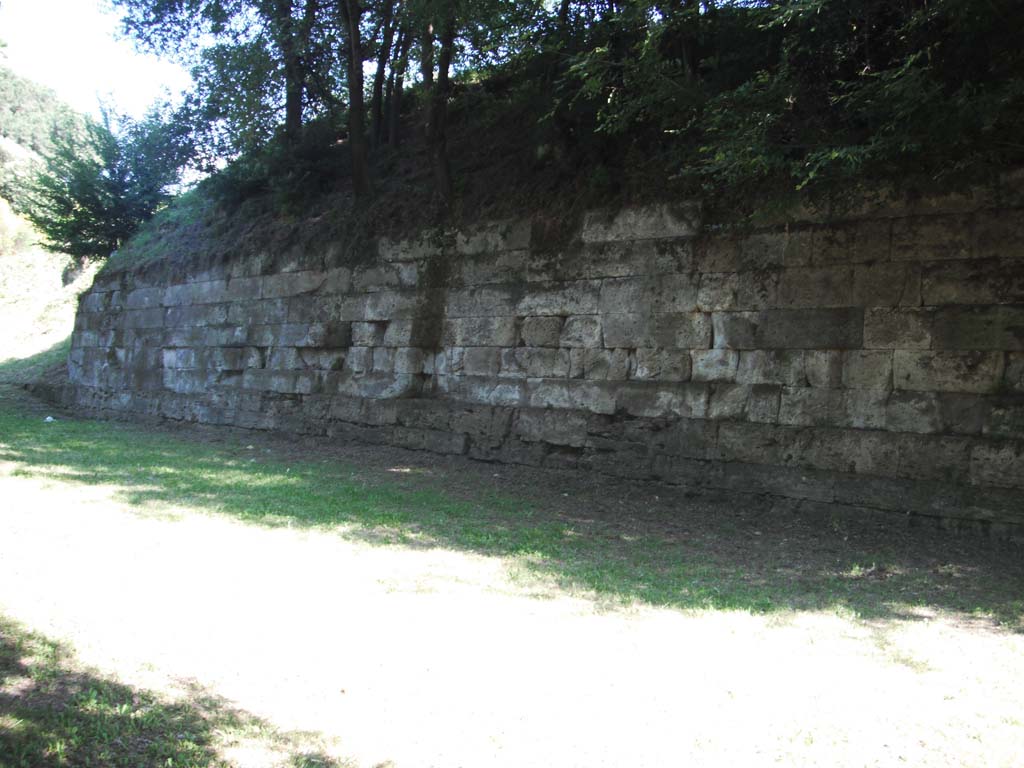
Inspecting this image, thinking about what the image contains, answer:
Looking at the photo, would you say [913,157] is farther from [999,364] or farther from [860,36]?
[999,364]

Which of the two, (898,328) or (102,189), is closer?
(898,328)

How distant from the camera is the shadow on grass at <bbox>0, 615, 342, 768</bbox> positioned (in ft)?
9.75

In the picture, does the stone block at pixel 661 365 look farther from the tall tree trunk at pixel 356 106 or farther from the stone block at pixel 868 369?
the tall tree trunk at pixel 356 106

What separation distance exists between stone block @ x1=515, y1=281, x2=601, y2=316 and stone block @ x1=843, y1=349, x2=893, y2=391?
2.87 meters

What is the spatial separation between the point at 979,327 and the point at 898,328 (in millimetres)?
634

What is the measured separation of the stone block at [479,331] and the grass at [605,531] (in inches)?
63.1

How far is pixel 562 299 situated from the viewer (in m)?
9.59

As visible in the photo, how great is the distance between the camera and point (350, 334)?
1202 cm

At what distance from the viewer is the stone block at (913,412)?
7.07m

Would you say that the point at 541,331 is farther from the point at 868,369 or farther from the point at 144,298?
the point at 144,298

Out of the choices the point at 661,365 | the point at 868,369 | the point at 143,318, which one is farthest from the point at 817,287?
the point at 143,318

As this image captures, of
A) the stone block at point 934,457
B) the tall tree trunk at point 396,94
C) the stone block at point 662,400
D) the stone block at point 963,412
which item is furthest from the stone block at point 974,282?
the tall tree trunk at point 396,94

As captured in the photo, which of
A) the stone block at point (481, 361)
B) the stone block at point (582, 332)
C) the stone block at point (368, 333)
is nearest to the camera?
the stone block at point (582, 332)

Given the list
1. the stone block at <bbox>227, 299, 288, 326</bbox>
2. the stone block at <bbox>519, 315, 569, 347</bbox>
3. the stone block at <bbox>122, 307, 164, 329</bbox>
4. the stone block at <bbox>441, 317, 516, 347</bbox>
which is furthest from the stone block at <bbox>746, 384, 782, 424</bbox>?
the stone block at <bbox>122, 307, 164, 329</bbox>
